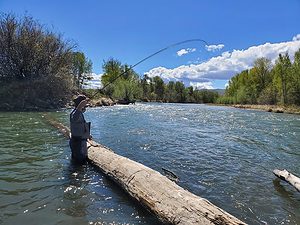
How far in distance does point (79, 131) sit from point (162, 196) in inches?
157

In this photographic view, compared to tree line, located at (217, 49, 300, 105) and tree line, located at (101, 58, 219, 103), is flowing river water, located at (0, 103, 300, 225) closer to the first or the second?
tree line, located at (217, 49, 300, 105)

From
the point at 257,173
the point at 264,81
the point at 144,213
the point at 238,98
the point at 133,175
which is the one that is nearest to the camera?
the point at 144,213

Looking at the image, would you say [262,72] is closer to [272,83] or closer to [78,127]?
[272,83]

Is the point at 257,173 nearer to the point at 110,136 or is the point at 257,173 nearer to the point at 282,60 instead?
the point at 110,136

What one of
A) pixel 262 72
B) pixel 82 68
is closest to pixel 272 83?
pixel 262 72

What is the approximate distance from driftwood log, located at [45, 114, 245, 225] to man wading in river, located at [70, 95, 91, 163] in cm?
107

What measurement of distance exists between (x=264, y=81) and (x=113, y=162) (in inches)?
3073

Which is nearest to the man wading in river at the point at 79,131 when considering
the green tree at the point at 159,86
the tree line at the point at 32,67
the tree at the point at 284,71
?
the tree line at the point at 32,67

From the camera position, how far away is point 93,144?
955 cm

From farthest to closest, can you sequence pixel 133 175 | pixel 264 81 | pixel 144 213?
pixel 264 81
pixel 133 175
pixel 144 213

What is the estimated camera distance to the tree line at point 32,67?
35863mm

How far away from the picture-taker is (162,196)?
543cm

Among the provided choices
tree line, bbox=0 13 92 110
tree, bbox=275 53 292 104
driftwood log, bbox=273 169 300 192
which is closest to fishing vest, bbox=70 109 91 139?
driftwood log, bbox=273 169 300 192

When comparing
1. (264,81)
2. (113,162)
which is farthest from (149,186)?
(264,81)
